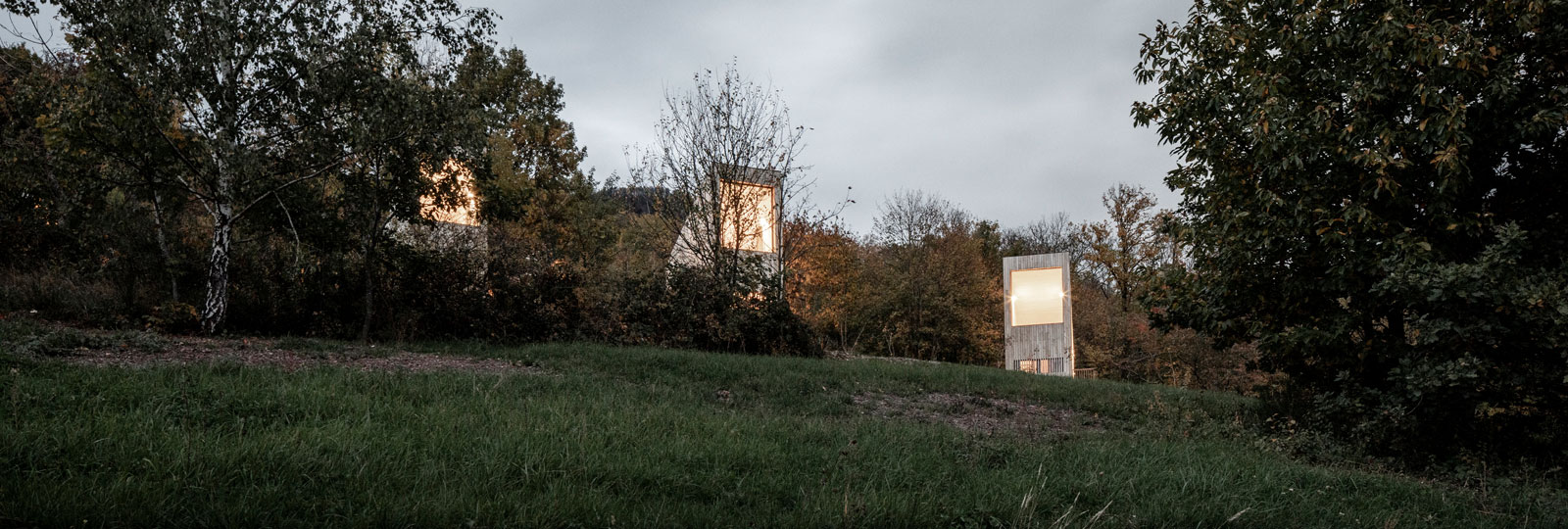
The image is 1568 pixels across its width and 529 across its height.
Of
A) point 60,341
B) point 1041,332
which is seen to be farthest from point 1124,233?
point 60,341

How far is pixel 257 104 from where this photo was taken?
964cm

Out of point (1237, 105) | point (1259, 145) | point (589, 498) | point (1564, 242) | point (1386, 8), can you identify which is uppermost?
point (1386, 8)

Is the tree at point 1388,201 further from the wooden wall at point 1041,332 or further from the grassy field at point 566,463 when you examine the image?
the wooden wall at point 1041,332

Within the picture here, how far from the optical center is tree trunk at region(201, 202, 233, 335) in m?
9.45

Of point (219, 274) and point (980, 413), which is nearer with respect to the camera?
point (980, 413)

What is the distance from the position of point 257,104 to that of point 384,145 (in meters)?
1.58

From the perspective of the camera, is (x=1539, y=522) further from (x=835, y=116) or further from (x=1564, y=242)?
(x=835, y=116)

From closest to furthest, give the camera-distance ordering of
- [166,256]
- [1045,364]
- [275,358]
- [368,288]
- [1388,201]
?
[1388,201]
[275,358]
[166,256]
[368,288]
[1045,364]

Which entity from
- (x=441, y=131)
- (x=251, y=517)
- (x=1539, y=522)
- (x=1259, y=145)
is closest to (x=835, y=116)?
(x=441, y=131)

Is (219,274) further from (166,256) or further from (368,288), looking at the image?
(368,288)

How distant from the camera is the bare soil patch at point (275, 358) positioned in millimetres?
6344

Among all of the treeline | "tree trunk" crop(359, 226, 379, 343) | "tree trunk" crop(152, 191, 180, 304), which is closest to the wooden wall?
the treeline

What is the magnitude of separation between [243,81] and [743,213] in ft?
28.3

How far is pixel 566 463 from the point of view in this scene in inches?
159
